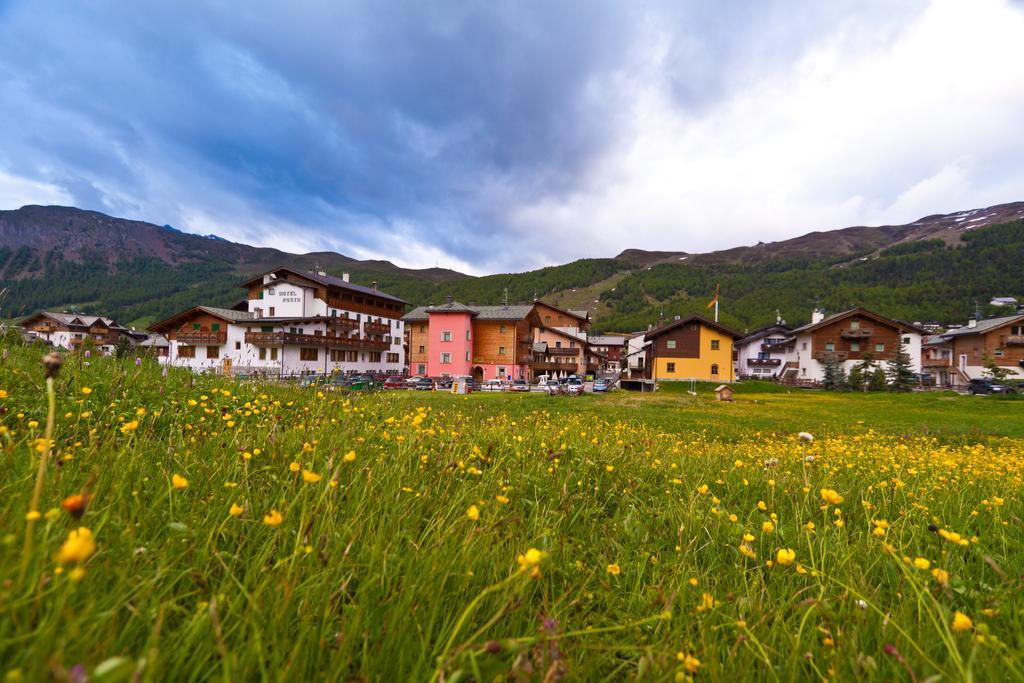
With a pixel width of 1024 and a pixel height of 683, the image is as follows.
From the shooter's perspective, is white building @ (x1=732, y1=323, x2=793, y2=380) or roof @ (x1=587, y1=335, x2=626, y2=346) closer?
white building @ (x1=732, y1=323, x2=793, y2=380)

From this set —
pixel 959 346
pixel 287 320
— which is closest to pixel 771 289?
pixel 959 346

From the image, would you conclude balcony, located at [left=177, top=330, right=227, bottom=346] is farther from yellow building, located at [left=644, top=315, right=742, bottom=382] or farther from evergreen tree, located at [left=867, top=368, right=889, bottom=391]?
evergreen tree, located at [left=867, top=368, right=889, bottom=391]

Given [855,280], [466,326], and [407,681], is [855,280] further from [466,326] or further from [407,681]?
[407,681]

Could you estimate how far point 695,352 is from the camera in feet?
174

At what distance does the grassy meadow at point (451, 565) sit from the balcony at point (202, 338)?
5851 cm

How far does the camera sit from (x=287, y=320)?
54469 millimetres

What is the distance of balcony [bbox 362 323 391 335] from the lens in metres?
62.9

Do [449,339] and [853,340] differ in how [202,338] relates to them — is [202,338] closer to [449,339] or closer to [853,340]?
[449,339]

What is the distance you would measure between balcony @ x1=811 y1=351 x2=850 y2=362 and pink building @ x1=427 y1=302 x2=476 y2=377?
149 feet

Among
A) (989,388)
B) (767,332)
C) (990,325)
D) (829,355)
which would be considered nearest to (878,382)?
(829,355)

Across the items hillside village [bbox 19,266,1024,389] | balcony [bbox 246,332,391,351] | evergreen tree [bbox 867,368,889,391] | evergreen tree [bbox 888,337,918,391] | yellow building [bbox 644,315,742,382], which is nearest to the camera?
evergreen tree [bbox 867,368,889,391]

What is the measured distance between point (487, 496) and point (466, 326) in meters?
53.4

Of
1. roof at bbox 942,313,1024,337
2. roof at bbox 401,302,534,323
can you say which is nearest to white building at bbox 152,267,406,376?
roof at bbox 401,302,534,323

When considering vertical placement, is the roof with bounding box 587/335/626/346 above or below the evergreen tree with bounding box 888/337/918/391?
above
